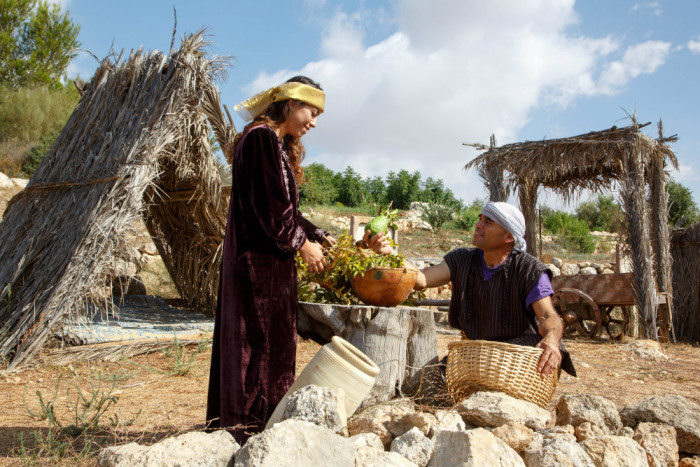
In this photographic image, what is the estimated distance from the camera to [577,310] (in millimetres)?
8023

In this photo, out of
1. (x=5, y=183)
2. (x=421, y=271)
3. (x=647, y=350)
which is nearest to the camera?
(x=421, y=271)

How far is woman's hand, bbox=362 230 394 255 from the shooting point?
3.12 metres

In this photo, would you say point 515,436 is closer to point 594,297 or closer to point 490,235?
point 490,235

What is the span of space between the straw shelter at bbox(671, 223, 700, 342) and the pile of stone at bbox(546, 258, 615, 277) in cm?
448

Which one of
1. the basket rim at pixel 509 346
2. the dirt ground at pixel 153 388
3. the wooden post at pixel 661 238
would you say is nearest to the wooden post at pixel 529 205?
the wooden post at pixel 661 238

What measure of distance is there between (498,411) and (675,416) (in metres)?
1.00

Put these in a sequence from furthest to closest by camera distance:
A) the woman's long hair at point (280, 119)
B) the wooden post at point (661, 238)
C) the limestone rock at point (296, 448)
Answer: the wooden post at point (661, 238) → the woman's long hair at point (280, 119) → the limestone rock at point (296, 448)

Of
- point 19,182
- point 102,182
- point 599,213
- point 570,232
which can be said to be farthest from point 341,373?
point 599,213

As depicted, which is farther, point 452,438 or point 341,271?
point 341,271

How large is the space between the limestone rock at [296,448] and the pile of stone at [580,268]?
477 inches

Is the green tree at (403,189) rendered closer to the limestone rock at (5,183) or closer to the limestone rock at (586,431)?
the limestone rock at (5,183)

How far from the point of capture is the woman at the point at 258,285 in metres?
2.49

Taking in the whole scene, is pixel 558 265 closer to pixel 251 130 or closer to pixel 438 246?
pixel 438 246

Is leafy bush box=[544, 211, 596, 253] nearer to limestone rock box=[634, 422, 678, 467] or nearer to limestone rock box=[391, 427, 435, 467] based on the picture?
limestone rock box=[634, 422, 678, 467]
